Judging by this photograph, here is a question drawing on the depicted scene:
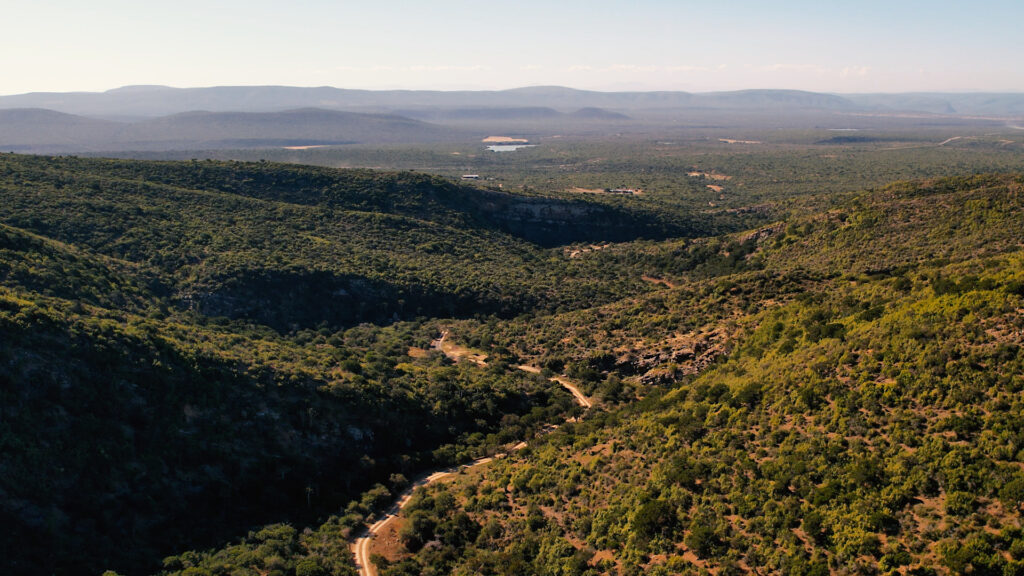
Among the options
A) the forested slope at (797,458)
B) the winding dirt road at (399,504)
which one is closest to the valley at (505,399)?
the forested slope at (797,458)

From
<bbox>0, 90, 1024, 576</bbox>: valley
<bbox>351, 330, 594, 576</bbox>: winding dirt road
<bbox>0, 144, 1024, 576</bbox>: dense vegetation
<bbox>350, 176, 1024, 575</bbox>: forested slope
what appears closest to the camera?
<bbox>350, 176, 1024, 575</bbox>: forested slope

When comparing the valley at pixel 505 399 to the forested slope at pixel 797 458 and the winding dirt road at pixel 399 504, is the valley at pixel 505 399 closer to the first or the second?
the forested slope at pixel 797 458

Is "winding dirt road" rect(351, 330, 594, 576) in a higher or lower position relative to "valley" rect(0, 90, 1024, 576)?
lower

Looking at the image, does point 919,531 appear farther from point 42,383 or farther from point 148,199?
point 148,199

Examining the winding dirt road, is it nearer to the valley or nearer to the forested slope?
the valley

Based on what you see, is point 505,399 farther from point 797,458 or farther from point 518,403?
point 797,458

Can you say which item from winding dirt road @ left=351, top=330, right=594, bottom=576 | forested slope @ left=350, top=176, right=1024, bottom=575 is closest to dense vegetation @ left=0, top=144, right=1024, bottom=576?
forested slope @ left=350, top=176, right=1024, bottom=575

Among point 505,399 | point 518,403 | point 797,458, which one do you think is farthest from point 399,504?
point 797,458

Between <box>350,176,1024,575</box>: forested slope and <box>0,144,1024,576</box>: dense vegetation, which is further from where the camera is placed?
<box>0,144,1024,576</box>: dense vegetation

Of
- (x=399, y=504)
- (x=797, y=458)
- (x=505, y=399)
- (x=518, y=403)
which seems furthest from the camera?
(x=518, y=403)

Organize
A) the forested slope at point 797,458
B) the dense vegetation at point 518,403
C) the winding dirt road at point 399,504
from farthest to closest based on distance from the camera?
the winding dirt road at point 399,504
the dense vegetation at point 518,403
the forested slope at point 797,458
